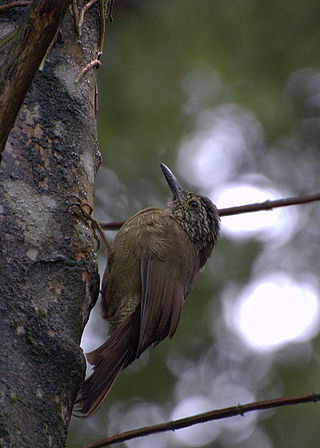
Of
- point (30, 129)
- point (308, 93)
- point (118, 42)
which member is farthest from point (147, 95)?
point (30, 129)

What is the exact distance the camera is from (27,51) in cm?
150

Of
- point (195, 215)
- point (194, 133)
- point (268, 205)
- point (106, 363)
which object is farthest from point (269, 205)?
point (194, 133)

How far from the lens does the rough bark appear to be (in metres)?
Answer: 1.68

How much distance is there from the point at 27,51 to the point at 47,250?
26.4 inches

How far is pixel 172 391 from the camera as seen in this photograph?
5539 mm

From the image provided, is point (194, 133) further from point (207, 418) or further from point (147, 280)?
point (207, 418)

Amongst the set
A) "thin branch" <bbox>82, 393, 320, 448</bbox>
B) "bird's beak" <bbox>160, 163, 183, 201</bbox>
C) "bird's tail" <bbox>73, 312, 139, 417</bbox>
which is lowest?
"thin branch" <bbox>82, 393, 320, 448</bbox>

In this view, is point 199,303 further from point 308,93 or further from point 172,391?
point 308,93

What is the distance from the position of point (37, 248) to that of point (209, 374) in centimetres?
426

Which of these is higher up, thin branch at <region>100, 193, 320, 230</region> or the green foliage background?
the green foliage background

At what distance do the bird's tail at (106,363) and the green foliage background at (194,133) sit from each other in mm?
2332

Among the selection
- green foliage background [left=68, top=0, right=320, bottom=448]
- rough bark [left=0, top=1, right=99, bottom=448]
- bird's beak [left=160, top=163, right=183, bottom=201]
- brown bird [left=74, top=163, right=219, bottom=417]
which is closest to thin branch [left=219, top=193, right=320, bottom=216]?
brown bird [left=74, top=163, right=219, bottom=417]

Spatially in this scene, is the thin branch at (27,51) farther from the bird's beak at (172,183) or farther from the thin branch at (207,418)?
the bird's beak at (172,183)

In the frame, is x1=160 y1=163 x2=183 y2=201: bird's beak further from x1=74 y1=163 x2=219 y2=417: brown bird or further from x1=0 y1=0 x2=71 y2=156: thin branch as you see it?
x1=0 y1=0 x2=71 y2=156: thin branch
